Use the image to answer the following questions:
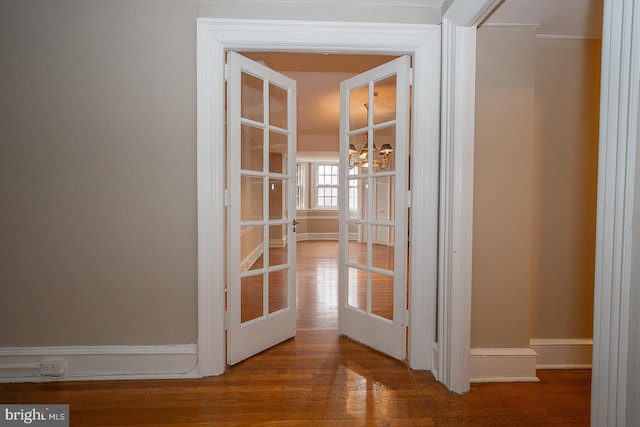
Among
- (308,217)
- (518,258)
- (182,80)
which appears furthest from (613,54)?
(308,217)

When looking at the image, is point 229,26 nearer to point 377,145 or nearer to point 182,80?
point 182,80

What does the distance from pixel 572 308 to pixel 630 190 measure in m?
1.87

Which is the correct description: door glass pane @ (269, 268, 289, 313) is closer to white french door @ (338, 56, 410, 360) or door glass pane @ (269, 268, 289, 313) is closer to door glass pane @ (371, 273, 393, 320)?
white french door @ (338, 56, 410, 360)

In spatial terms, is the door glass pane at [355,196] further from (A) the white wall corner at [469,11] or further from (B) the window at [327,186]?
(B) the window at [327,186]

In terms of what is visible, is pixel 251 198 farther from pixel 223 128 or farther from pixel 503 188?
pixel 503 188

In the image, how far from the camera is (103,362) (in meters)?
2.25

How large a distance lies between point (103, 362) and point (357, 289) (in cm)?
179

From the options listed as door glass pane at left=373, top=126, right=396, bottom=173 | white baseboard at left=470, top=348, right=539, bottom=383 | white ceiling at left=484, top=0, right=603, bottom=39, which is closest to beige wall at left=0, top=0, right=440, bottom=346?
door glass pane at left=373, top=126, right=396, bottom=173

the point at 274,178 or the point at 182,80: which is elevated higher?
the point at 182,80

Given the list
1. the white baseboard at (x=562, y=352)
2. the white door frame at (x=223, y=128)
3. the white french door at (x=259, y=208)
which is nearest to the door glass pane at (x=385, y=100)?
the white door frame at (x=223, y=128)

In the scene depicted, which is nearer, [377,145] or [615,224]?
[615,224]

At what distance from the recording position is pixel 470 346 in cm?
229

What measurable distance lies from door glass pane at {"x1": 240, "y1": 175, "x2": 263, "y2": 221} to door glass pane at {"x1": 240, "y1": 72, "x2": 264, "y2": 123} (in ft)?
1.42

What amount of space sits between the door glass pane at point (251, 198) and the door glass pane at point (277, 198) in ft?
0.32
